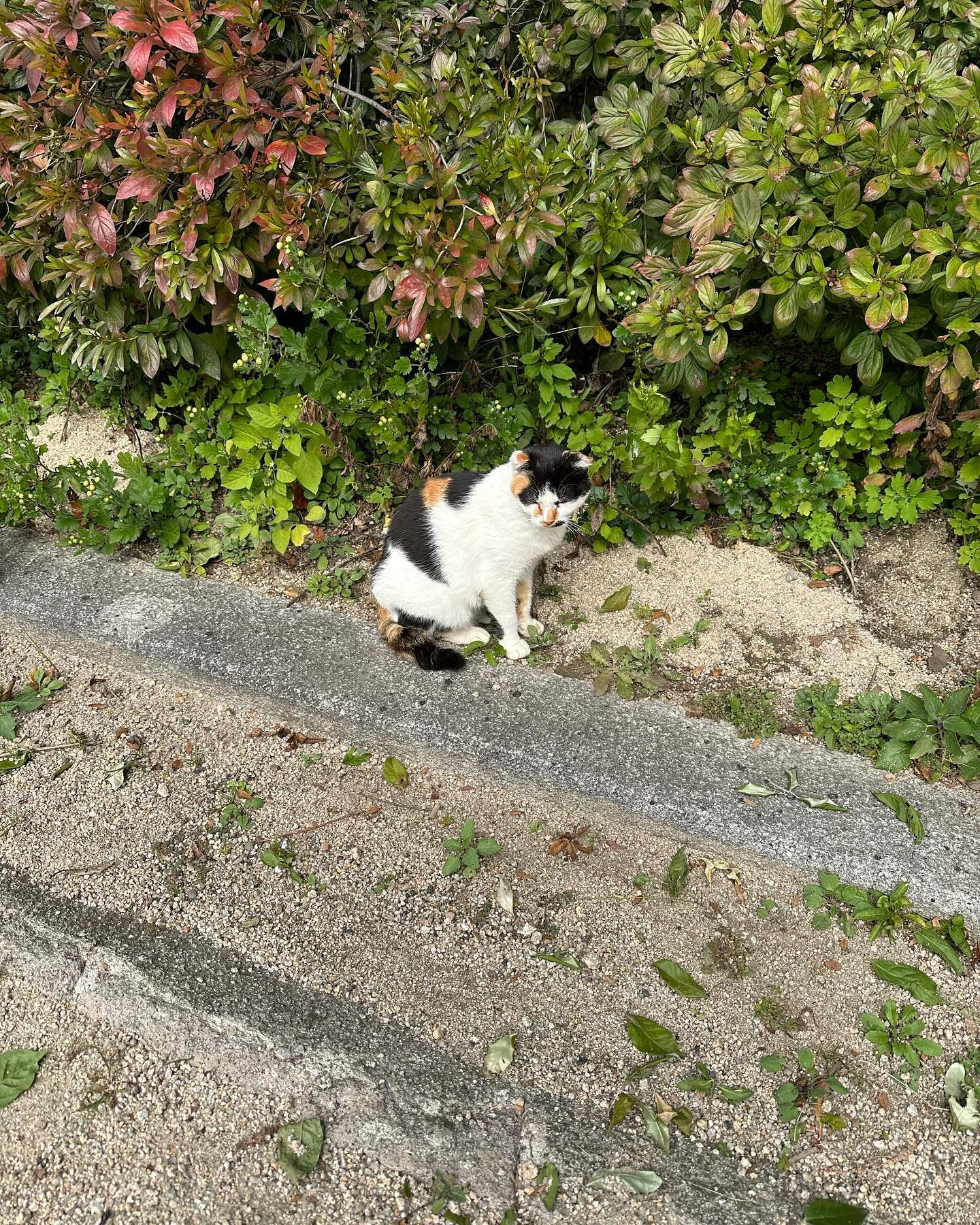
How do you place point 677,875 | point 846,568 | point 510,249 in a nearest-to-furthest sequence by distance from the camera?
point 677,875 < point 510,249 < point 846,568

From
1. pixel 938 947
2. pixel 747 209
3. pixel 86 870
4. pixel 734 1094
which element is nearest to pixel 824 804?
pixel 938 947

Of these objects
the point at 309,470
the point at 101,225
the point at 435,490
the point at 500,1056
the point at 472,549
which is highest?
the point at 101,225

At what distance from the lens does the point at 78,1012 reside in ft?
6.75

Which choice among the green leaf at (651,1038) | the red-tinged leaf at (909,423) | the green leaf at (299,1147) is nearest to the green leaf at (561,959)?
the green leaf at (651,1038)

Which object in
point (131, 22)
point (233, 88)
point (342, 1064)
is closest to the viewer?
point (342, 1064)

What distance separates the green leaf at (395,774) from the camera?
8.45ft

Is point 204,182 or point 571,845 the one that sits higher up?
point 204,182

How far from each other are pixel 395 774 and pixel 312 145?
210cm

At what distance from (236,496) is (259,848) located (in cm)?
152

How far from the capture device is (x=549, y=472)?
2523mm

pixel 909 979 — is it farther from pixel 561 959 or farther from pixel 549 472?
pixel 549 472

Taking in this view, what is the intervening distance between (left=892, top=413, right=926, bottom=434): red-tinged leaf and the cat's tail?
1774 millimetres

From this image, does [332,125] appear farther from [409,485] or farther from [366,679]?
[366,679]

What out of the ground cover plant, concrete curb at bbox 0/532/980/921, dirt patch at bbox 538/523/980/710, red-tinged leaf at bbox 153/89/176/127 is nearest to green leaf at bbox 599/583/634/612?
dirt patch at bbox 538/523/980/710
